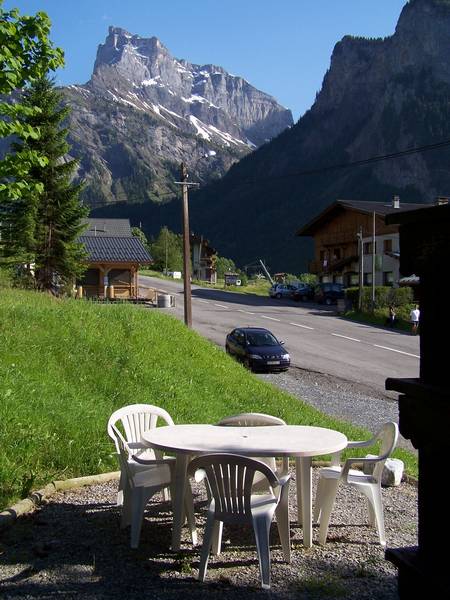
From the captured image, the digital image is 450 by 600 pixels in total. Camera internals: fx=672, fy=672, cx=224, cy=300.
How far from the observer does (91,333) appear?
12398mm

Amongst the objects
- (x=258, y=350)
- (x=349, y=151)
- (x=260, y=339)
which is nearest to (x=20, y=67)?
(x=258, y=350)

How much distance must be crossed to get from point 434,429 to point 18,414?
5250 mm

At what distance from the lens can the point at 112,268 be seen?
52719mm

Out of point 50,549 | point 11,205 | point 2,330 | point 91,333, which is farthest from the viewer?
point 11,205

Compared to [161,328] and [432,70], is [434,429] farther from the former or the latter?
[432,70]

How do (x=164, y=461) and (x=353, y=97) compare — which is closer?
(x=164, y=461)

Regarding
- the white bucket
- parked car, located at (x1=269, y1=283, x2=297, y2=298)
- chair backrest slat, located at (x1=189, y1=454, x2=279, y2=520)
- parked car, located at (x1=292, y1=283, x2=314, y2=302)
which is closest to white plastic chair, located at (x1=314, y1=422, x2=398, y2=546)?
chair backrest slat, located at (x1=189, y1=454, x2=279, y2=520)

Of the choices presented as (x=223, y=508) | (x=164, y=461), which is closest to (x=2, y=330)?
(x=164, y=461)

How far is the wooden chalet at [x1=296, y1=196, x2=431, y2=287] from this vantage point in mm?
54953

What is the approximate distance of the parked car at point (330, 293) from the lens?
55.6 m

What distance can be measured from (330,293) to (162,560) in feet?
170

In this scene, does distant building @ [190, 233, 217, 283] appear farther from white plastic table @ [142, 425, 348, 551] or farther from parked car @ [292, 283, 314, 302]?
white plastic table @ [142, 425, 348, 551]

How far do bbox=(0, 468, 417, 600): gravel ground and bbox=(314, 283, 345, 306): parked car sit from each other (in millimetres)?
49914

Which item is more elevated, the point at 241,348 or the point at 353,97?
the point at 353,97
